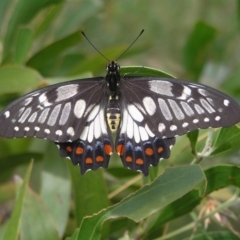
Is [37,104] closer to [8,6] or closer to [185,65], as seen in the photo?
[8,6]

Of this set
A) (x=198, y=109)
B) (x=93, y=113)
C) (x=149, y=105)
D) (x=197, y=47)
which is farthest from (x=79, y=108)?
(x=197, y=47)

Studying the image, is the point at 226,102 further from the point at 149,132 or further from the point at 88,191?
the point at 88,191

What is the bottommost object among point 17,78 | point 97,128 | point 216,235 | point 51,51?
point 216,235

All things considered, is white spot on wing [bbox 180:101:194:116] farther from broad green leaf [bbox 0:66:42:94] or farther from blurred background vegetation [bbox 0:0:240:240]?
broad green leaf [bbox 0:66:42:94]

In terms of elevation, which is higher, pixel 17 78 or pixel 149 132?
pixel 17 78

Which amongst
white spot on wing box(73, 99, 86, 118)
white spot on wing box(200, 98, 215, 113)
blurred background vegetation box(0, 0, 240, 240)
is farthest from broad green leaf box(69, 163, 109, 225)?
white spot on wing box(200, 98, 215, 113)

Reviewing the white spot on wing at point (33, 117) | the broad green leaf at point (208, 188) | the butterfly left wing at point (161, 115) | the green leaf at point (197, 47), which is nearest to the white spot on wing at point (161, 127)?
the butterfly left wing at point (161, 115)
